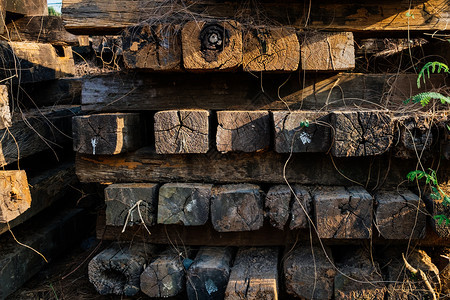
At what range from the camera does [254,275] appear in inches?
100

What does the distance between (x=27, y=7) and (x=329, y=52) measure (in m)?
3.14

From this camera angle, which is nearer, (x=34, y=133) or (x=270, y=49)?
(x=270, y=49)

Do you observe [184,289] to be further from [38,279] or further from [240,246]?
[38,279]

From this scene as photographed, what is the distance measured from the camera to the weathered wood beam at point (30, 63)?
3125mm

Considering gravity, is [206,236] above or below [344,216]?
below

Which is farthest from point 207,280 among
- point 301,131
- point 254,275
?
point 301,131

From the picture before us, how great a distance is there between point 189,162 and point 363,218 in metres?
1.17

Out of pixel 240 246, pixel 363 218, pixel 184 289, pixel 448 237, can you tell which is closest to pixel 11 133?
pixel 184 289

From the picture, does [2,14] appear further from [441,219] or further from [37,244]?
[441,219]

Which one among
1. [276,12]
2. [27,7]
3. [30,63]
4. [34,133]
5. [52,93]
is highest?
[27,7]

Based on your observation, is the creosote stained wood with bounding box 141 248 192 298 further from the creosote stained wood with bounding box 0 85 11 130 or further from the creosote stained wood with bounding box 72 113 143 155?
the creosote stained wood with bounding box 0 85 11 130

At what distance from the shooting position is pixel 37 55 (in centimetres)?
368

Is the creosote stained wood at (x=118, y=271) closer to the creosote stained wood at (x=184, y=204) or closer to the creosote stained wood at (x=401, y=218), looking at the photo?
the creosote stained wood at (x=184, y=204)

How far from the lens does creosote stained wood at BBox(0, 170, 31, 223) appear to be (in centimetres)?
Answer: 247
